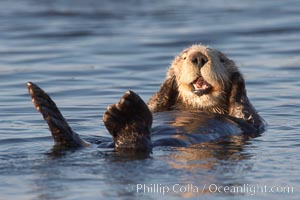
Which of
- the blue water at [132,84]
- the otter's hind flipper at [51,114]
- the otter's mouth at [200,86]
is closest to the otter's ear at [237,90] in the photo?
the otter's mouth at [200,86]

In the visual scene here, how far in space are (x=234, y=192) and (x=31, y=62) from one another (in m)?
7.11

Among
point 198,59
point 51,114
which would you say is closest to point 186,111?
point 198,59

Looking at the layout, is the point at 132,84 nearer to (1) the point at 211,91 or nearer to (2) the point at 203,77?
(1) the point at 211,91

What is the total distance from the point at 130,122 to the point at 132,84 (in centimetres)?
422

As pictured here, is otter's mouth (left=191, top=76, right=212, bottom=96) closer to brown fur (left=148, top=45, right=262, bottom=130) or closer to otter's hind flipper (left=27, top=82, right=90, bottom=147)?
brown fur (left=148, top=45, right=262, bottom=130)

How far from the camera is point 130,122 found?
21.0 ft

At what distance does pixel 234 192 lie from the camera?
547 cm

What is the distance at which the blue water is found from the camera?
18.6 ft

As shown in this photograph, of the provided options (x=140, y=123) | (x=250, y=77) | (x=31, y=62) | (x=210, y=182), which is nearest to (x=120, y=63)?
(x=31, y=62)

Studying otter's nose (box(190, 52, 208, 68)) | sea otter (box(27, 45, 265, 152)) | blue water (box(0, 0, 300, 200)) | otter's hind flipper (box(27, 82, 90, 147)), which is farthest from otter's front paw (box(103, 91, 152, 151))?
otter's nose (box(190, 52, 208, 68))

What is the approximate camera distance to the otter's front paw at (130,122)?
628cm

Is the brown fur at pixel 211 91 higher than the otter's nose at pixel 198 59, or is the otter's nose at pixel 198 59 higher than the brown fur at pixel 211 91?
the otter's nose at pixel 198 59

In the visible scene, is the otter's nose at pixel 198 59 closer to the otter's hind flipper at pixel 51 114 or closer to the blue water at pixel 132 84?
the blue water at pixel 132 84

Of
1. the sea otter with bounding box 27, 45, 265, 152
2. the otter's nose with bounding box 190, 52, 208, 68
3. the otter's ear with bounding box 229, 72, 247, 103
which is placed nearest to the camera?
the sea otter with bounding box 27, 45, 265, 152
